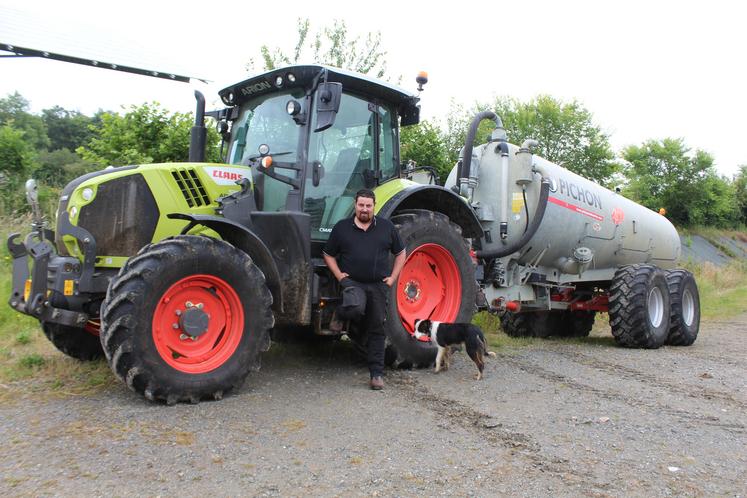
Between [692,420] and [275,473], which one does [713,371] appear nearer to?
[692,420]

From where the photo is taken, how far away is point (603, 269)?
9.71 metres

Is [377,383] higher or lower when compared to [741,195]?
lower

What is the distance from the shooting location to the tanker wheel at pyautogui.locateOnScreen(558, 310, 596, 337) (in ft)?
34.9

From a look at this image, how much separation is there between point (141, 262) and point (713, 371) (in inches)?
239

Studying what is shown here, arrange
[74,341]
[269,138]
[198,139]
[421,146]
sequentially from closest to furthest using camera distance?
[74,341], [269,138], [198,139], [421,146]

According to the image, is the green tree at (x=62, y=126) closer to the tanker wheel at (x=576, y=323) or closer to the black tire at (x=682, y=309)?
the tanker wheel at (x=576, y=323)

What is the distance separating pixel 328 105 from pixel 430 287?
2377 millimetres

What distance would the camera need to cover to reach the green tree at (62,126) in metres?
41.9

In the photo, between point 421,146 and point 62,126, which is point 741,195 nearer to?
point 421,146

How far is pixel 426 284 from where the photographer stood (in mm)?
6703

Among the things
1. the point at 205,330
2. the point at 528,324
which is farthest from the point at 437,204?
the point at 528,324

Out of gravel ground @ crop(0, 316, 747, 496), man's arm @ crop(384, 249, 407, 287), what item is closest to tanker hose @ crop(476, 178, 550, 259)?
gravel ground @ crop(0, 316, 747, 496)

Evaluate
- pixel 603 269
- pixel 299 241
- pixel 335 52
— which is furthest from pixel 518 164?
pixel 335 52

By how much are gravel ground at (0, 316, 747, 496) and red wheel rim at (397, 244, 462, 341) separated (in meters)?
0.76
